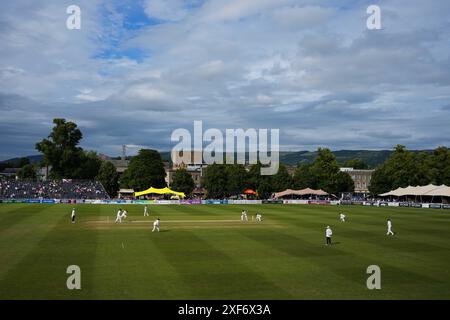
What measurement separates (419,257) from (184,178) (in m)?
109

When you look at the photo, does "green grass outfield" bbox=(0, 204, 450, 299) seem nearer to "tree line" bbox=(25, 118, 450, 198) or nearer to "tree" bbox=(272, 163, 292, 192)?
"tree line" bbox=(25, 118, 450, 198)

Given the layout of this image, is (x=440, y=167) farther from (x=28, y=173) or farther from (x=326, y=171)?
(x=28, y=173)

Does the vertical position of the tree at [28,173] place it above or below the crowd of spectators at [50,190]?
above

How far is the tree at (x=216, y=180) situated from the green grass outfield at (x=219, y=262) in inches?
3552

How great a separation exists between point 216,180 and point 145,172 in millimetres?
21015

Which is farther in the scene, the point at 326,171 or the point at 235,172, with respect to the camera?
the point at 235,172

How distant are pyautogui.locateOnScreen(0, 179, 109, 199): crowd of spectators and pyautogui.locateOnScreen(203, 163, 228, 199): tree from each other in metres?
35.8

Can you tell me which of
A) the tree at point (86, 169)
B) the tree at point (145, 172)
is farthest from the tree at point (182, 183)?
the tree at point (86, 169)

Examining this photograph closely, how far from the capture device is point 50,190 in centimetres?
9869

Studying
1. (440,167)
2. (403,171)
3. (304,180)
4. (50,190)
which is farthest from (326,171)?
(50,190)

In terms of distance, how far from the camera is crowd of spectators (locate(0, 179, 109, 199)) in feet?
309

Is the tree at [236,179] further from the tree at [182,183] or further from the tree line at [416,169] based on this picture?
the tree line at [416,169]

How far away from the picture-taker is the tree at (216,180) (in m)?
131

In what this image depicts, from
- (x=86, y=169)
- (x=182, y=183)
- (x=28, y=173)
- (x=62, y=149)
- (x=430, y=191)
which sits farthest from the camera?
(x=28, y=173)
